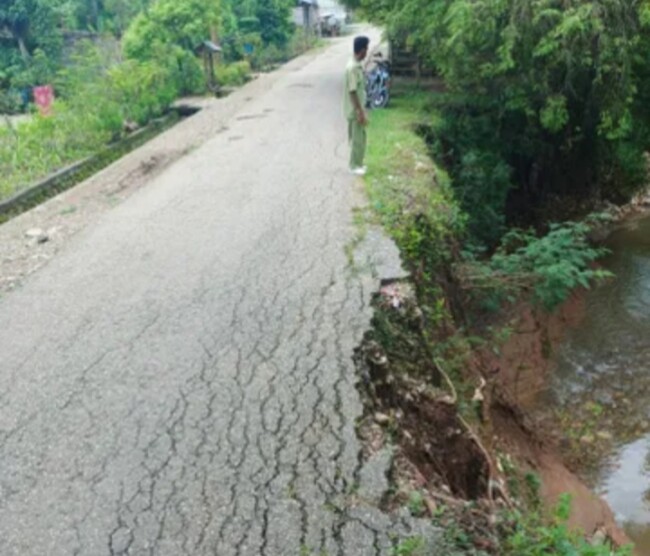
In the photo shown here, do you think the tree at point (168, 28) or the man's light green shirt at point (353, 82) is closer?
the man's light green shirt at point (353, 82)

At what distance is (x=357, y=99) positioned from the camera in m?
8.93

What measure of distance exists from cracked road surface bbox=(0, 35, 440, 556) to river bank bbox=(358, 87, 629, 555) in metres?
0.30

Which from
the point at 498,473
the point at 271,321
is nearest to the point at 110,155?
the point at 271,321

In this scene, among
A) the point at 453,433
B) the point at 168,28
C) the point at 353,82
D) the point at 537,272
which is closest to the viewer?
the point at 453,433

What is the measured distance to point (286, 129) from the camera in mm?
13680

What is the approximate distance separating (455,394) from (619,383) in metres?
4.04

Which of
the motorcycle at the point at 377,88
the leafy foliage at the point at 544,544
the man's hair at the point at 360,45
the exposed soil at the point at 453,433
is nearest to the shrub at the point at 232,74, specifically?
the motorcycle at the point at 377,88

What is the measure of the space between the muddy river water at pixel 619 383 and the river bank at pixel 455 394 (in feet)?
0.70

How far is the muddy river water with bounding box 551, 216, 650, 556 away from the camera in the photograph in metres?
7.05

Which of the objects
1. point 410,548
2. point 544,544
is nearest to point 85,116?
point 410,548

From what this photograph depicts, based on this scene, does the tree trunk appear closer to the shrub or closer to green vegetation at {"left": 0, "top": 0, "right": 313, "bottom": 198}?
green vegetation at {"left": 0, "top": 0, "right": 313, "bottom": 198}

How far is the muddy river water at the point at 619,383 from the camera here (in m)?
7.05

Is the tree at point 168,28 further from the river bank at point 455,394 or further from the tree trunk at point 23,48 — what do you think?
the river bank at point 455,394

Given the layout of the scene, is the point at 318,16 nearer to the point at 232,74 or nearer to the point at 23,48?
the point at 23,48
